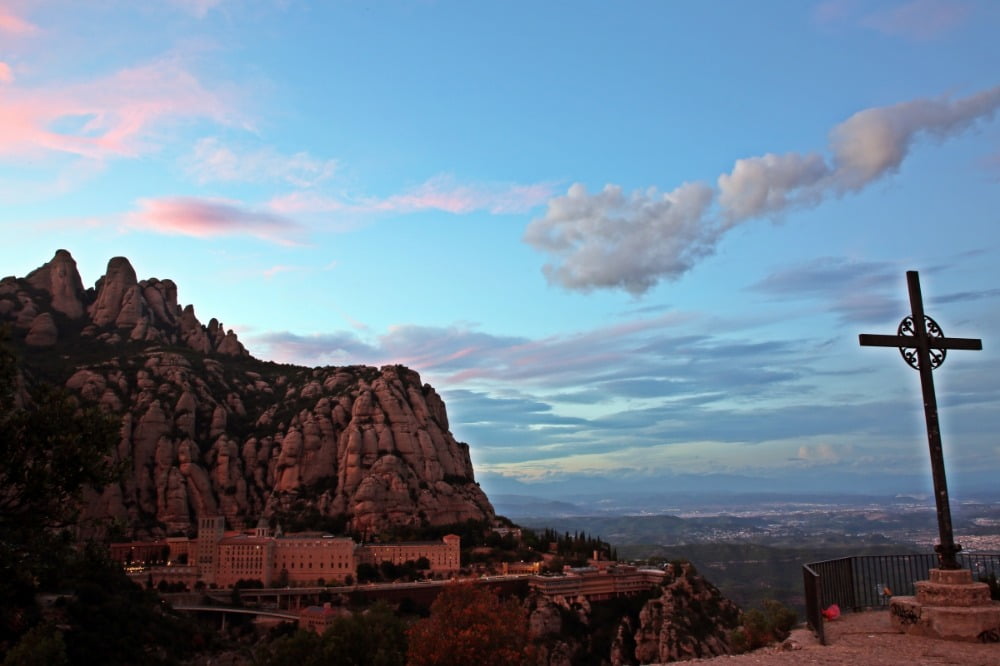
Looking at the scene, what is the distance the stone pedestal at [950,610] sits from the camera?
1459 cm

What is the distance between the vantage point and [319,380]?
157500 mm

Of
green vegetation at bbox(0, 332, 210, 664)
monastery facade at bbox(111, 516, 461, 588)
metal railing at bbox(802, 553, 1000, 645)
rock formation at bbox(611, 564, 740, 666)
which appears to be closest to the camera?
green vegetation at bbox(0, 332, 210, 664)

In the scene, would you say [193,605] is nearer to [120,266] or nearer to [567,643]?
[567,643]

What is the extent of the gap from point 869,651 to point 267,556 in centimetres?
9780

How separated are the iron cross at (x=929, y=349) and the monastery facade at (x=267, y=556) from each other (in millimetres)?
92827

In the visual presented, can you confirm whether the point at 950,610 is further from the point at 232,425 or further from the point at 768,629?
the point at 232,425

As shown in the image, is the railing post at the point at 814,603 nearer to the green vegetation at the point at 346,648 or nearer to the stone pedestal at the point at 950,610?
the stone pedestal at the point at 950,610

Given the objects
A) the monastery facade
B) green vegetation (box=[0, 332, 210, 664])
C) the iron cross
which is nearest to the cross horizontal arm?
the iron cross

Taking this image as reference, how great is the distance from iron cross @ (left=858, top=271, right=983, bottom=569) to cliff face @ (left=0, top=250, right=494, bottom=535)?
110 meters

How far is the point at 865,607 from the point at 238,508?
121 meters

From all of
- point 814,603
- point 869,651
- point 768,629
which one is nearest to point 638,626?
point 768,629

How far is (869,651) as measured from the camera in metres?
13.9

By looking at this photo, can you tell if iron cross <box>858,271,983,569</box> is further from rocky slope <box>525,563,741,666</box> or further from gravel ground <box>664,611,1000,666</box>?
rocky slope <box>525,563,741,666</box>

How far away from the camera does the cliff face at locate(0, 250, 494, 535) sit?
400 ft
